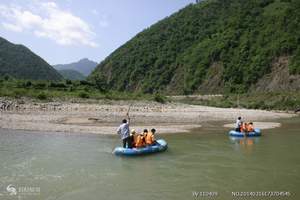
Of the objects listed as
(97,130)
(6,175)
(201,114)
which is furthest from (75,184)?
(201,114)

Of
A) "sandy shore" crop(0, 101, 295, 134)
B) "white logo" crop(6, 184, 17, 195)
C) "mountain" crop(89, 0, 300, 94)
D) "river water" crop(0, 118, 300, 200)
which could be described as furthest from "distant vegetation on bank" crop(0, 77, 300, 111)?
"white logo" crop(6, 184, 17, 195)

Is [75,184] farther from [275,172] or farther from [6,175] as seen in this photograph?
[275,172]

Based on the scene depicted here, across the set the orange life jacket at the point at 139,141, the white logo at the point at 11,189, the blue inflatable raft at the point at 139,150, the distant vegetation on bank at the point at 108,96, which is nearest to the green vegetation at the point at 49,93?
the distant vegetation on bank at the point at 108,96

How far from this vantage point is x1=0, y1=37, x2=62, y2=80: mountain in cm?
14496

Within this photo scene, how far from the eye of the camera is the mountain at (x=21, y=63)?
144962 millimetres

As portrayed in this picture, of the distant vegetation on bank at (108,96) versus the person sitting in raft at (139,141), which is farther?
the distant vegetation on bank at (108,96)

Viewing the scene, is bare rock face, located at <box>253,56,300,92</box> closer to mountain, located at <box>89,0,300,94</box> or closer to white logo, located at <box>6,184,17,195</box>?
mountain, located at <box>89,0,300,94</box>

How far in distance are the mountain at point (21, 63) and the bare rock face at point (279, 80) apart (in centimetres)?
9295

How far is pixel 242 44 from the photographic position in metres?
95.2

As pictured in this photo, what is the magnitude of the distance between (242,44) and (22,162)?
8559 cm

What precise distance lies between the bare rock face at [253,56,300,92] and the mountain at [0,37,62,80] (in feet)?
305

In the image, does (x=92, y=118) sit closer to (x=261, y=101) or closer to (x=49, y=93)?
(x=49, y=93)

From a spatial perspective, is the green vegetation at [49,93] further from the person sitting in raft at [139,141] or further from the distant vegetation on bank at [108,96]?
the person sitting in raft at [139,141]

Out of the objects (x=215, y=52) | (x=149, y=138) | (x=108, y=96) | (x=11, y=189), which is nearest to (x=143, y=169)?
(x=149, y=138)
